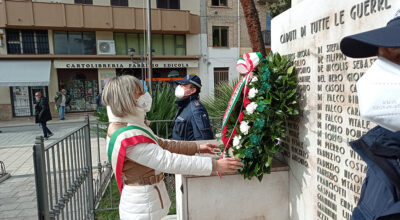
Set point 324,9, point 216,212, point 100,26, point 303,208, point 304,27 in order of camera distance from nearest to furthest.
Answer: point 324,9, point 304,27, point 303,208, point 216,212, point 100,26

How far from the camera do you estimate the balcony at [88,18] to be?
16.1 meters

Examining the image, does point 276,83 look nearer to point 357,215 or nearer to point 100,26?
point 357,215

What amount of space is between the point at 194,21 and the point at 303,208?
18.6 metres

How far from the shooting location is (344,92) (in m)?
1.76

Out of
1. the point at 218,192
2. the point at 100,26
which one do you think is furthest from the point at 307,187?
the point at 100,26

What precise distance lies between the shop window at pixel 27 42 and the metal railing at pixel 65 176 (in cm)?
1671

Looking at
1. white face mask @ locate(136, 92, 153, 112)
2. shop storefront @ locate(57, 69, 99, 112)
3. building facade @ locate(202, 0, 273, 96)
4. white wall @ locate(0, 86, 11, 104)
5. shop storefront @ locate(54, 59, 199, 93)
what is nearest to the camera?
white face mask @ locate(136, 92, 153, 112)

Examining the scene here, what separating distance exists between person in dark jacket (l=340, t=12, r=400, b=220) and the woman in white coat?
1.19 metres

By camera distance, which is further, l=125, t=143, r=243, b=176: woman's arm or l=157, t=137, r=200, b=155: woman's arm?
l=157, t=137, r=200, b=155: woman's arm

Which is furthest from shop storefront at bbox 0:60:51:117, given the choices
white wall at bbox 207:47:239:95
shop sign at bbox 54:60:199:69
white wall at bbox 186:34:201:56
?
white wall at bbox 207:47:239:95

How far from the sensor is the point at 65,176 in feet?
8.41

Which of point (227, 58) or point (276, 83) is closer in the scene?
point (276, 83)

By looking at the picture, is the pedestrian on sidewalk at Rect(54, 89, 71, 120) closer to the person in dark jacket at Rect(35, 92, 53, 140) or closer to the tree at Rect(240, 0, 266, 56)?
the person in dark jacket at Rect(35, 92, 53, 140)

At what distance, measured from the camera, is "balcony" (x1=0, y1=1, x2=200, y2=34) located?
52.9 feet
